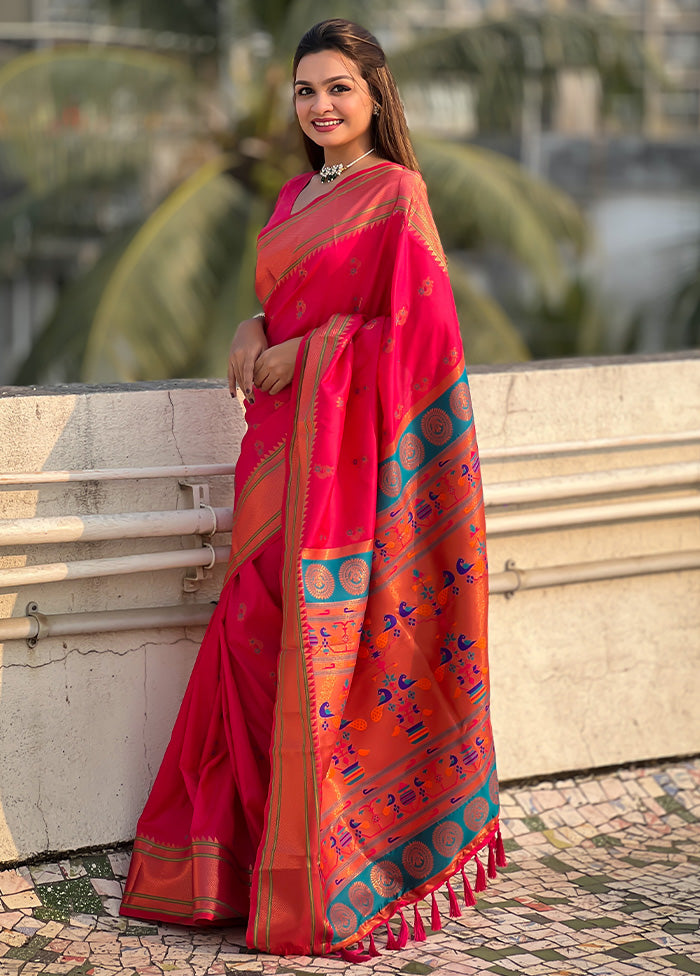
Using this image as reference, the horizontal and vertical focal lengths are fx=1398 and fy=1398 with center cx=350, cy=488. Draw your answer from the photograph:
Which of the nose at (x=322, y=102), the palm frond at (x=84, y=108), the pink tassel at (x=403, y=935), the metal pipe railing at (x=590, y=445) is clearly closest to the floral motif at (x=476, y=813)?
the pink tassel at (x=403, y=935)

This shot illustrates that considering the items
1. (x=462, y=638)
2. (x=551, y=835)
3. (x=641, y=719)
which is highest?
(x=462, y=638)

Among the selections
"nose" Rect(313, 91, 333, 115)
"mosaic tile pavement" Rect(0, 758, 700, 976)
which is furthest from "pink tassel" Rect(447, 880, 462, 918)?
"nose" Rect(313, 91, 333, 115)

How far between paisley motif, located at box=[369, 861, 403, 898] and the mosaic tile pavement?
0.39 feet

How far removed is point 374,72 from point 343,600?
1.02 metres

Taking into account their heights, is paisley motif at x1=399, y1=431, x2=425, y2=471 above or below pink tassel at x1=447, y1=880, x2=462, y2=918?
above

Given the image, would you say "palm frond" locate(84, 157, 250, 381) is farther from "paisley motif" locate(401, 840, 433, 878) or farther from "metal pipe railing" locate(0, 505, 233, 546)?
"paisley motif" locate(401, 840, 433, 878)

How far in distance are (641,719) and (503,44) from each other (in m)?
8.41

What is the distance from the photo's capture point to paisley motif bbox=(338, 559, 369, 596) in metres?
2.62

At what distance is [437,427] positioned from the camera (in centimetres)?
271

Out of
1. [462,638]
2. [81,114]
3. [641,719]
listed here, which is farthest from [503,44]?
[462,638]

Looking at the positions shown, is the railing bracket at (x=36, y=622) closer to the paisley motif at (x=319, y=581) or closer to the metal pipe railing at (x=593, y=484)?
the paisley motif at (x=319, y=581)

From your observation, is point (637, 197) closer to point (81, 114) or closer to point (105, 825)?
point (81, 114)

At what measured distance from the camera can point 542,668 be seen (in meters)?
3.44

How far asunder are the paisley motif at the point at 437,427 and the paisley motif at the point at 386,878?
2.70 ft
